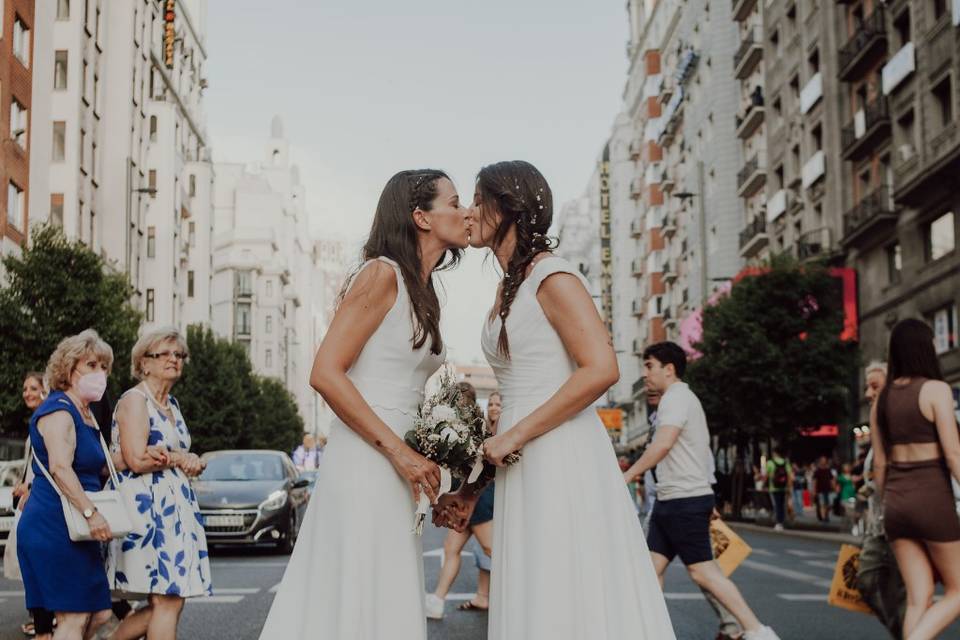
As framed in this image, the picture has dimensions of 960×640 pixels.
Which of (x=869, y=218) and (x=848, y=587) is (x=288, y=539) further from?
(x=869, y=218)

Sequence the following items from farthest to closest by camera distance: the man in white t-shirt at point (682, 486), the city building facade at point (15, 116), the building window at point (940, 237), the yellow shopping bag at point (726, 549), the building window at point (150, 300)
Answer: the building window at point (150, 300), the city building facade at point (15, 116), the building window at point (940, 237), the yellow shopping bag at point (726, 549), the man in white t-shirt at point (682, 486)

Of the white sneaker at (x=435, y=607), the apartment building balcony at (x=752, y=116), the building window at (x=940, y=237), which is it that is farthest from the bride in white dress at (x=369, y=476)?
the apartment building balcony at (x=752, y=116)

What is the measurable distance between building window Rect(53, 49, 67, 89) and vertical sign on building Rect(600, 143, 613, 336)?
5589 centimetres

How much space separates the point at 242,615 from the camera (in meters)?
10.2

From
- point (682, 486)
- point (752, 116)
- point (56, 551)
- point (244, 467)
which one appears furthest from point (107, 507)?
point (752, 116)

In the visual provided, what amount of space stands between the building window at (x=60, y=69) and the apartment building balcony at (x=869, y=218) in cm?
2554

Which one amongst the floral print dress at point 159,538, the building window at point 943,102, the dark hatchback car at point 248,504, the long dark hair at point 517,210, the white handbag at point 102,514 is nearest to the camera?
the long dark hair at point 517,210

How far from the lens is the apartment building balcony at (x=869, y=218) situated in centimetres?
3478

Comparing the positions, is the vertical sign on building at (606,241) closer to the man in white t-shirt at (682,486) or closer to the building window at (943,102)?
the building window at (943,102)

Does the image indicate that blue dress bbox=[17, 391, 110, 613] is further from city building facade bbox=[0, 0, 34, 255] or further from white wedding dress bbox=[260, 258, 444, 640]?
city building facade bbox=[0, 0, 34, 255]

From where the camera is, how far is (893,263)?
3572 cm

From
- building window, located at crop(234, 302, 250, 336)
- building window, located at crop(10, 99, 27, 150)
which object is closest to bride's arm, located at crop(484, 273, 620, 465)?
building window, located at crop(10, 99, 27, 150)

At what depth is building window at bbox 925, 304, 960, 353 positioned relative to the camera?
30642 mm

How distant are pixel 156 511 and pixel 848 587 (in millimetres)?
3953
